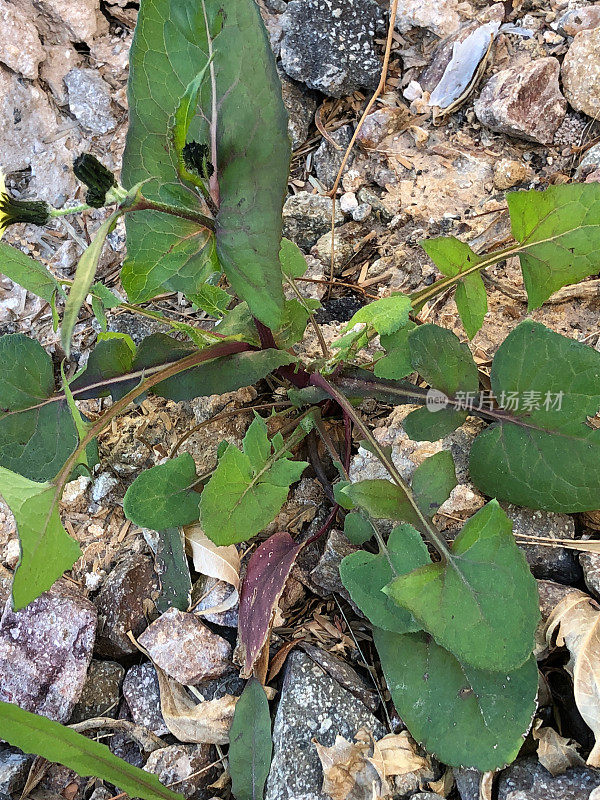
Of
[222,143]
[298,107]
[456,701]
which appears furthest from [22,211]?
[298,107]

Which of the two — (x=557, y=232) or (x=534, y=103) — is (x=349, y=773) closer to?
(x=557, y=232)

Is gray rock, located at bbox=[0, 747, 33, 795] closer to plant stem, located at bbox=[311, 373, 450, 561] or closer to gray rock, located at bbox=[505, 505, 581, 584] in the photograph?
plant stem, located at bbox=[311, 373, 450, 561]

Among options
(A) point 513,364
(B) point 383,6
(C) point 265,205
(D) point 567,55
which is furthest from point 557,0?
(C) point 265,205

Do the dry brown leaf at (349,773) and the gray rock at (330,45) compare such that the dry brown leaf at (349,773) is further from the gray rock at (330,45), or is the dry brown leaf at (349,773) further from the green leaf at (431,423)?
the gray rock at (330,45)

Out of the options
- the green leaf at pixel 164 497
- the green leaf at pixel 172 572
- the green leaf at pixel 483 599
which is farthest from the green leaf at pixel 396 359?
the green leaf at pixel 172 572

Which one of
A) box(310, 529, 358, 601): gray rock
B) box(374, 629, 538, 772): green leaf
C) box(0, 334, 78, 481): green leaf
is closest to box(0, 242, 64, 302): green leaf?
box(0, 334, 78, 481): green leaf

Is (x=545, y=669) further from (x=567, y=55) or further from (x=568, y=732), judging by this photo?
(x=567, y=55)

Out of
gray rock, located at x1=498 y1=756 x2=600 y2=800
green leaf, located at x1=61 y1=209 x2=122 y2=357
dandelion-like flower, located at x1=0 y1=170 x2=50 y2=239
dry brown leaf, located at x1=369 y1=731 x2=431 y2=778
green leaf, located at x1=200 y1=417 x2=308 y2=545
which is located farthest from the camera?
green leaf, located at x1=200 y1=417 x2=308 y2=545
